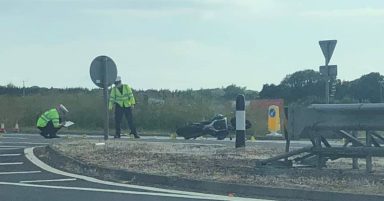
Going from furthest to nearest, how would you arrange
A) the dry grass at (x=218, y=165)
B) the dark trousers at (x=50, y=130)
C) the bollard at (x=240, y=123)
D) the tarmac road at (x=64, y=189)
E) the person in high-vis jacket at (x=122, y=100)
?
the dark trousers at (x=50, y=130), the person in high-vis jacket at (x=122, y=100), the bollard at (x=240, y=123), the dry grass at (x=218, y=165), the tarmac road at (x=64, y=189)

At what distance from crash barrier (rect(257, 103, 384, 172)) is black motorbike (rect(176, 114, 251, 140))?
11.5 meters

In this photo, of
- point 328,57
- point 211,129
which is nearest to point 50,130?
point 211,129

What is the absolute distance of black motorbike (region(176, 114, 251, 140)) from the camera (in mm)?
24391

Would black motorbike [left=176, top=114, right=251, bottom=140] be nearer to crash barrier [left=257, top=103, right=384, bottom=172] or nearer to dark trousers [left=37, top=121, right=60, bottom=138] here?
dark trousers [left=37, top=121, right=60, bottom=138]

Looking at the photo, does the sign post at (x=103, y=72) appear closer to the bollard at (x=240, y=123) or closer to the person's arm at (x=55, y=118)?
the bollard at (x=240, y=123)

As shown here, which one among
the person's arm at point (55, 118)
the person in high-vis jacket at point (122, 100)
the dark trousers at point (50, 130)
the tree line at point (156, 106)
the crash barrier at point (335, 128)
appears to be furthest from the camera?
the tree line at point (156, 106)

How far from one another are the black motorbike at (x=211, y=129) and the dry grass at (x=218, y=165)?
271 inches

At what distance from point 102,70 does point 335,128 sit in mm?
7674

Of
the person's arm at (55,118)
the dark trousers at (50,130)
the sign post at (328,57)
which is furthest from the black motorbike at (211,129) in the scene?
the sign post at (328,57)

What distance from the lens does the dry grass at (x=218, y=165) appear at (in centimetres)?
1081

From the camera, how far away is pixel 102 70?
1831cm

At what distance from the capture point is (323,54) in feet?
57.1

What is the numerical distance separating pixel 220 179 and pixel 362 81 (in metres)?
36.6

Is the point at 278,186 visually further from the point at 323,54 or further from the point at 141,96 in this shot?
the point at 141,96
